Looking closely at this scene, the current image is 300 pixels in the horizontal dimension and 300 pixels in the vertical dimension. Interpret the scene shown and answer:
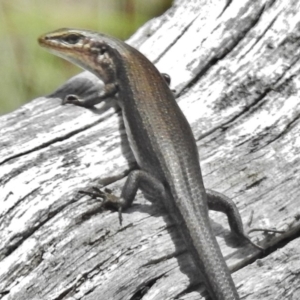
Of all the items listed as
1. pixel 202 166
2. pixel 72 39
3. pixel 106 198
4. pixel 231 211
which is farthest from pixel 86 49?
pixel 231 211

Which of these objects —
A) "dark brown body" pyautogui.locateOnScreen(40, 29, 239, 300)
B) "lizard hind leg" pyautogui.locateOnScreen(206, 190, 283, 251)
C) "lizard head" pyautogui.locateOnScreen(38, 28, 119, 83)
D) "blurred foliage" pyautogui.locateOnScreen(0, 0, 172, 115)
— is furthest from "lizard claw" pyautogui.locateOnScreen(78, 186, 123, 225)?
"lizard head" pyautogui.locateOnScreen(38, 28, 119, 83)

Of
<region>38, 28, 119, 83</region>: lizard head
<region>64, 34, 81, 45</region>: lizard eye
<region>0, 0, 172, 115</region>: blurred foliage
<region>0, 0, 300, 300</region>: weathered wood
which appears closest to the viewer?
<region>0, 0, 300, 300</region>: weathered wood

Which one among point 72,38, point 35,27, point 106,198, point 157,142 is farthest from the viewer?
point 72,38

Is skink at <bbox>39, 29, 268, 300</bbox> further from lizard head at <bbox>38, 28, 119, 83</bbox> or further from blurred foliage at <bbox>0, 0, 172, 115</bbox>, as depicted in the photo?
blurred foliage at <bbox>0, 0, 172, 115</bbox>

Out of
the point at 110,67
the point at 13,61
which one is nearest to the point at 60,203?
the point at 13,61

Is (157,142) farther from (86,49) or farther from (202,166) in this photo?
(86,49)

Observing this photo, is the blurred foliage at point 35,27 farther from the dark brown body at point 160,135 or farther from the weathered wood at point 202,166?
the dark brown body at point 160,135

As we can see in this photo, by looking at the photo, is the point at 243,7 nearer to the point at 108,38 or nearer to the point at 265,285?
the point at 108,38
